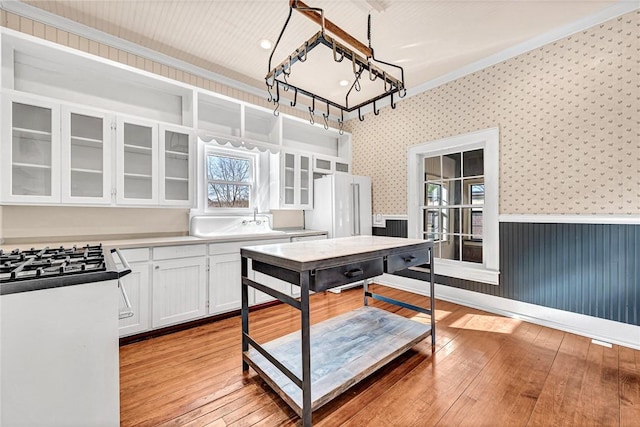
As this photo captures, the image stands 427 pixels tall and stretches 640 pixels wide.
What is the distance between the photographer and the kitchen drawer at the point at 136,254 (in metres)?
2.44

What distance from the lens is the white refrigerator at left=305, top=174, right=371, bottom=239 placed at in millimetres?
A: 4113

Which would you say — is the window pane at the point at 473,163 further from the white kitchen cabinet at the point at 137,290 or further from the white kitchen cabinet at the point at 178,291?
the white kitchen cabinet at the point at 137,290

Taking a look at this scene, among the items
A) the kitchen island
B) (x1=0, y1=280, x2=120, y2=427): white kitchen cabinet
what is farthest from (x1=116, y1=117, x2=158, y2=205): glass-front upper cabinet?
(x1=0, y1=280, x2=120, y2=427): white kitchen cabinet

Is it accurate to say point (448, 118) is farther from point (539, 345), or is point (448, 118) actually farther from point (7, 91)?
point (7, 91)

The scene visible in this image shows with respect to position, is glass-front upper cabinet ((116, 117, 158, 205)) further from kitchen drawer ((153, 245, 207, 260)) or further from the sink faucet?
the sink faucet

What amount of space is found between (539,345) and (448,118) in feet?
9.12

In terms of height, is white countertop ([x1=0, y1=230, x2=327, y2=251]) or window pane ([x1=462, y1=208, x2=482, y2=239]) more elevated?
window pane ([x1=462, y1=208, x2=482, y2=239])

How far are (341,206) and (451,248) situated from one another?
169 centimetres

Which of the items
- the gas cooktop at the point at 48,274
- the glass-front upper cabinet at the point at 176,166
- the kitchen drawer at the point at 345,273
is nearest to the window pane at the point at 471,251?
the kitchen drawer at the point at 345,273

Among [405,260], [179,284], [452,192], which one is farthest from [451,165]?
[179,284]

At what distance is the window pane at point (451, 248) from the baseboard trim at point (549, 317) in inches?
17.3

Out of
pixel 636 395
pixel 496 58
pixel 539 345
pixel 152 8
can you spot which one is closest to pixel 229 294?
pixel 152 8

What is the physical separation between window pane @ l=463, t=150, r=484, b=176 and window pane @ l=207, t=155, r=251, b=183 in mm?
2961

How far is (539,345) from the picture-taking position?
242 cm
